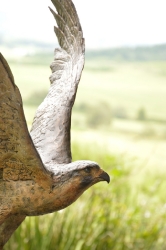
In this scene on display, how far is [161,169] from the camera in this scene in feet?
10.8

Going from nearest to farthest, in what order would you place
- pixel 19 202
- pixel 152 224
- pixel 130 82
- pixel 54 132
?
pixel 19 202 < pixel 54 132 < pixel 152 224 < pixel 130 82

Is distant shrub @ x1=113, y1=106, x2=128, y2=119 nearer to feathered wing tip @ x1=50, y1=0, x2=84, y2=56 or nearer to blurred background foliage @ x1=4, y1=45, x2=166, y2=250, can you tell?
blurred background foliage @ x1=4, y1=45, x2=166, y2=250

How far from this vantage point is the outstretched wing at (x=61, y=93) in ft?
3.14

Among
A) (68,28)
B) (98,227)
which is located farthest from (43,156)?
(98,227)

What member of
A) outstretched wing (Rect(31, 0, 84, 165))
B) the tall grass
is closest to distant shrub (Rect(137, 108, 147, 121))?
the tall grass

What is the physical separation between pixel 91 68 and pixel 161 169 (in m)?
0.98

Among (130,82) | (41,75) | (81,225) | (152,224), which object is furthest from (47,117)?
(130,82)

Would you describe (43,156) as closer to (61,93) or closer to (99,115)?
(61,93)

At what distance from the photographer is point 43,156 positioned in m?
0.94

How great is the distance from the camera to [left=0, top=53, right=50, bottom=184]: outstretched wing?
74cm

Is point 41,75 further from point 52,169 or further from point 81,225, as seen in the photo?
point 52,169

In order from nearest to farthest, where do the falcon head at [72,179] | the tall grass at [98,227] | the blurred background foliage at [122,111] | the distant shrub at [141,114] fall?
1. the falcon head at [72,179]
2. the tall grass at [98,227]
3. the blurred background foliage at [122,111]
4. the distant shrub at [141,114]

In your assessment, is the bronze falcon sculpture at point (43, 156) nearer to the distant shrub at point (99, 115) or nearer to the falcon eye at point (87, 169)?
the falcon eye at point (87, 169)

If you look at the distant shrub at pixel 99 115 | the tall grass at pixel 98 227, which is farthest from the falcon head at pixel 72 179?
the distant shrub at pixel 99 115
